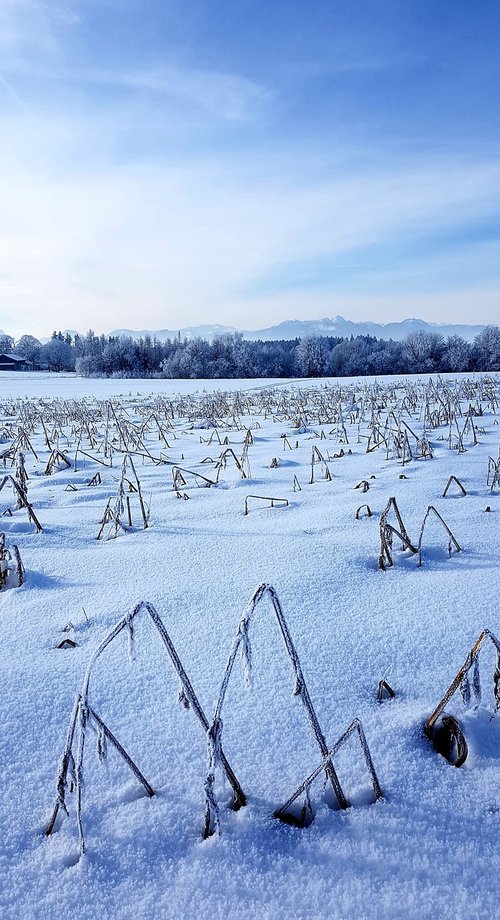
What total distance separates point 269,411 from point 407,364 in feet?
148

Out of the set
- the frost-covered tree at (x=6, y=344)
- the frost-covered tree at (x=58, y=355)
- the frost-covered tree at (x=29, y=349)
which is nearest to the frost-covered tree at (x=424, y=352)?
the frost-covered tree at (x=58, y=355)

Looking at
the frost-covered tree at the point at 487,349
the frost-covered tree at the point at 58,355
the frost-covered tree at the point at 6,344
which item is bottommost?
the frost-covered tree at the point at 487,349

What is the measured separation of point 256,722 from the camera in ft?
4.09

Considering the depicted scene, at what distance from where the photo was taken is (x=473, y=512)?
2.81 meters

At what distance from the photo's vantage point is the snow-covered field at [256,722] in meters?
0.88

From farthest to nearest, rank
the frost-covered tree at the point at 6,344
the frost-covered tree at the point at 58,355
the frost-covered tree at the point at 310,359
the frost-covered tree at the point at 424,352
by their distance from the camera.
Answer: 1. the frost-covered tree at the point at 6,344
2. the frost-covered tree at the point at 58,355
3. the frost-covered tree at the point at 310,359
4. the frost-covered tree at the point at 424,352

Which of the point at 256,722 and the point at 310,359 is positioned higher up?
the point at 310,359

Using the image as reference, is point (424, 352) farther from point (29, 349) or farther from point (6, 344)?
point (6, 344)

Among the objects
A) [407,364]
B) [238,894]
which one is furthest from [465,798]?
[407,364]

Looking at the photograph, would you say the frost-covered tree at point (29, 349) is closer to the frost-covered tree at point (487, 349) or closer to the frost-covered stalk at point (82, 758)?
the frost-covered tree at point (487, 349)

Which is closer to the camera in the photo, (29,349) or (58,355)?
(58,355)

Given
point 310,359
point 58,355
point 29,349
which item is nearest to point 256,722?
point 310,359

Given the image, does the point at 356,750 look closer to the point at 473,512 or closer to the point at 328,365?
the point at 473,512

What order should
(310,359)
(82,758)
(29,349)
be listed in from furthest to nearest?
(29,349) → (310,359) → (82,758)
